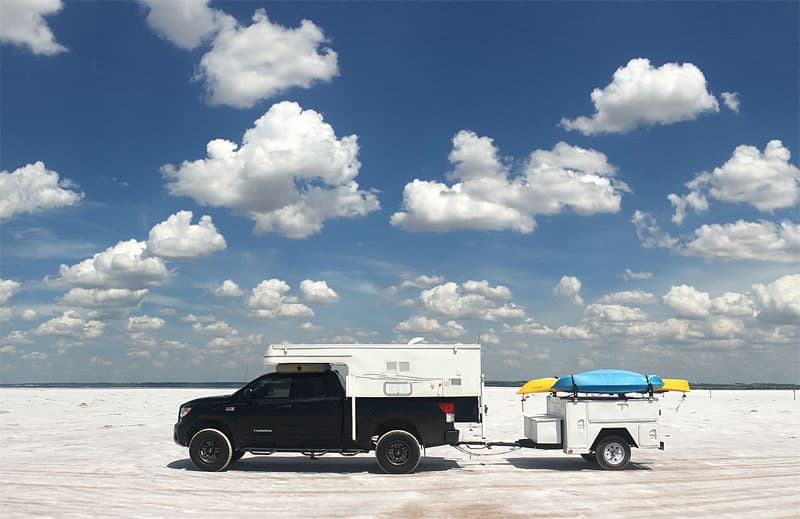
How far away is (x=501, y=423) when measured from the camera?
29375mm

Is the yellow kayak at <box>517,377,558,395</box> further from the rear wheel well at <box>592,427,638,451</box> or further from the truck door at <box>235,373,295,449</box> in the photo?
the truck door at <box>235,373,295,449</box>

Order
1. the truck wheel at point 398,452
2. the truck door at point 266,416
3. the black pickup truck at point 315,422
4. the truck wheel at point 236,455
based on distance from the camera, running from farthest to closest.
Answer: the truck wheel at point 236,455
the truck door at point 266,416
the black pickup truck at point 315,422
the truck wheel at point 398,452

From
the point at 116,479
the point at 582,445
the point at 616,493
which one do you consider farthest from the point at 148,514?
the point at 582,445

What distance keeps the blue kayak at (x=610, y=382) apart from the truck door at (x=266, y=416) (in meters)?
6.35

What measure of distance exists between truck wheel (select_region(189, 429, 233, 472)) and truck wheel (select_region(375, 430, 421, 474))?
3422 mm

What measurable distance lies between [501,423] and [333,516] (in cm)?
1874

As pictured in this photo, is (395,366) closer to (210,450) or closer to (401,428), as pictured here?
(401,428)

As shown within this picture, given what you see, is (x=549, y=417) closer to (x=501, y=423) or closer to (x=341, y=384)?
A: (x=341, y=384)

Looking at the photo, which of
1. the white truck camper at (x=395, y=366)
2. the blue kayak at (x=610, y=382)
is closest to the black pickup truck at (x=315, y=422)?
the white truck camper at (x=395, y=366)

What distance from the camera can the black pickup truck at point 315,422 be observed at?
1617 cm

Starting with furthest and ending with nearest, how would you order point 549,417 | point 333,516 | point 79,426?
point 79,426 < point 549,417 < point 333,516

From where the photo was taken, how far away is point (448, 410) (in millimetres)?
16234

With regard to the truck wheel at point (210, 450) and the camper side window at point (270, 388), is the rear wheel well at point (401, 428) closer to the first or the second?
the camper side window at point (270, 388)

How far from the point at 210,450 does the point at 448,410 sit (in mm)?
5501
